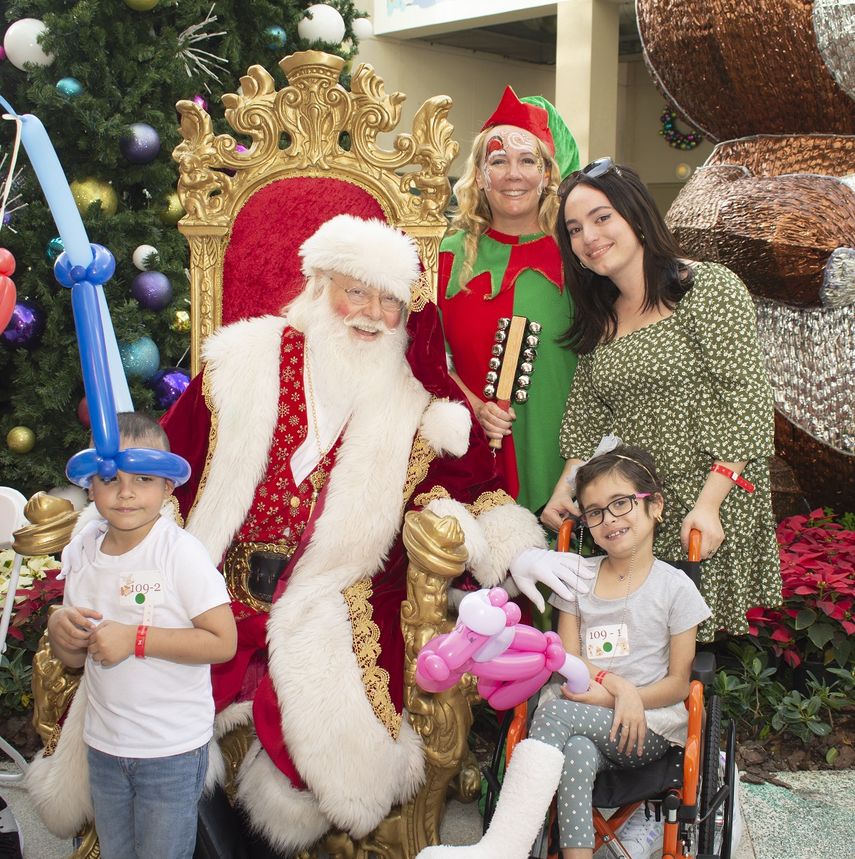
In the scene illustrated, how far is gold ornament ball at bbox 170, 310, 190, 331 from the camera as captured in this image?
16.6 feet

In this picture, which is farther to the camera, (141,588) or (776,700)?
(776,700)

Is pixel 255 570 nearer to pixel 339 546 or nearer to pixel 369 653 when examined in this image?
pixel 339 546

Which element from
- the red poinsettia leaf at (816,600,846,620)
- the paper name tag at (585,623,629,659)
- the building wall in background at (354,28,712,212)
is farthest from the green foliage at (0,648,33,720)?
the building wall in background at (354,28,712,212)

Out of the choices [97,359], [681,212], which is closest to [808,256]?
[681,212]

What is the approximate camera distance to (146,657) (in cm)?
215

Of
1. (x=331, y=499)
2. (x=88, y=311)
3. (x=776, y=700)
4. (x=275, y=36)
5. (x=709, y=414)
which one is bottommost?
(x=776, y=700)

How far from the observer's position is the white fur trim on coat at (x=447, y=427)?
2932 millimetres

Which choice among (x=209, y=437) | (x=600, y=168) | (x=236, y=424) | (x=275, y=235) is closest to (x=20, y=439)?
(x=275, y=235)

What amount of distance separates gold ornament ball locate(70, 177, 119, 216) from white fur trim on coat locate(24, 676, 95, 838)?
9.55 ft

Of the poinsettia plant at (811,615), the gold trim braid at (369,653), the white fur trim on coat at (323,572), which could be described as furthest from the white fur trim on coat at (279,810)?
the poinsettia plant at (811,615)

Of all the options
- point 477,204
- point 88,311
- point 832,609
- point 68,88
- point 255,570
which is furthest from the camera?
point 68,88

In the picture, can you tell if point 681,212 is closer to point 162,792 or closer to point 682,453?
point 682,453

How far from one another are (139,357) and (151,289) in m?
0.33

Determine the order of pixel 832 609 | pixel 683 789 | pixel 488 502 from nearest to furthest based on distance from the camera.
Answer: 1. pixel 683 789
2. pixel 488 502
3. pixel 832 609
